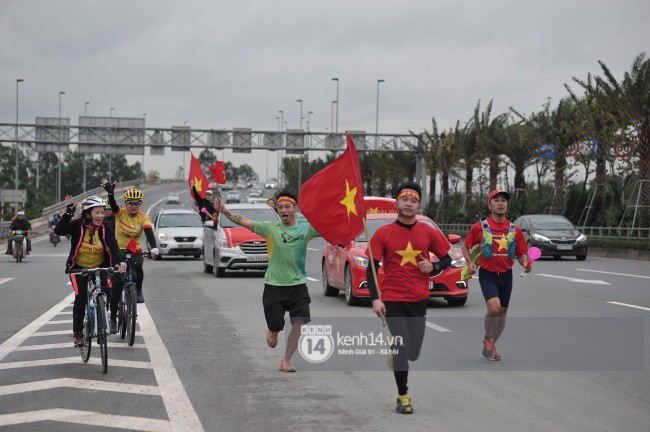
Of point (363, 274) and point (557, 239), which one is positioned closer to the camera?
point (363, 274)

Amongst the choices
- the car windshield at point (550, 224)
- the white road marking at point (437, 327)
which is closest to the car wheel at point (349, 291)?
the white road marking at point (437, 327)

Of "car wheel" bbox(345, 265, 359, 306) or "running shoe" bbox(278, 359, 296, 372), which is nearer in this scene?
"running shoe" bbox(278, 359, 296, 372)

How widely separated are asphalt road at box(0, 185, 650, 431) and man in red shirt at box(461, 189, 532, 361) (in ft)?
1.42

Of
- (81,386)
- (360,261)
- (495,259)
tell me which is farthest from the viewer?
(360,261)

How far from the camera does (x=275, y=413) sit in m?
7.44

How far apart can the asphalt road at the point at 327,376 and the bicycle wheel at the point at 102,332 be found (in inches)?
Answer: 6.2

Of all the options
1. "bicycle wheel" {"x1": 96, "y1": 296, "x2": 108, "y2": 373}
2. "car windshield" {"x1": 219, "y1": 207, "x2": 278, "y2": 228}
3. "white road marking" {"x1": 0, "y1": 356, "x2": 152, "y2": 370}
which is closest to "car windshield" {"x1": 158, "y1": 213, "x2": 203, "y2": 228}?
"car windshield" {"x1": 219, "y1": 207, "x2": 278, "y2": 228}

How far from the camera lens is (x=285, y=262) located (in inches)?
362

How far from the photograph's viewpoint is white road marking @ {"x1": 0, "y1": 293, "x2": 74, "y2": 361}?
11.3 meters

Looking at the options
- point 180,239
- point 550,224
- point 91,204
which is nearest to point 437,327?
point 91,204

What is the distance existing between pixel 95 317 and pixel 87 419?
107 inches

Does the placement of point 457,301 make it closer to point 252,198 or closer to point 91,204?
point 91,204

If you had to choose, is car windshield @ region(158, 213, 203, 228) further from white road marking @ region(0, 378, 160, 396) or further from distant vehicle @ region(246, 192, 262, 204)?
distant vehicle @ region(246, 192, 262, 204)

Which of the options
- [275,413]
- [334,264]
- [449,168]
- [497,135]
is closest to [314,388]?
[275,413]
